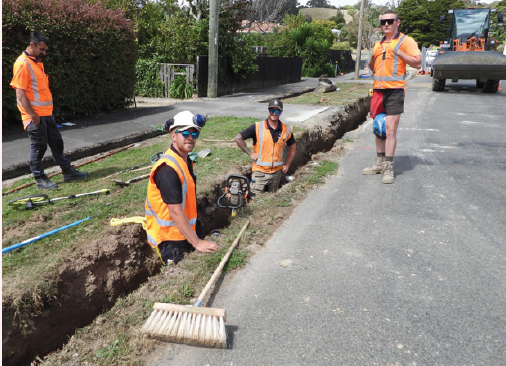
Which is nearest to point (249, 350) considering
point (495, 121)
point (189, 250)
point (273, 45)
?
point (189, 250)

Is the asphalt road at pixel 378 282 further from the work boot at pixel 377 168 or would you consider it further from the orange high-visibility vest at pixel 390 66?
the orange high-visibility vest at pixel 390 66

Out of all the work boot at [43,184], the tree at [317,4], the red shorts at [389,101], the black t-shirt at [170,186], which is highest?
the tree at [317,4]

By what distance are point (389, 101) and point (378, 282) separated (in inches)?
142

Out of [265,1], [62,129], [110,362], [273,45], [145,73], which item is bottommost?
[110,362]

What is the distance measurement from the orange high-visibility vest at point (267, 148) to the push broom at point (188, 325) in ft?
11.5

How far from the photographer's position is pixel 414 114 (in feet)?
41.5

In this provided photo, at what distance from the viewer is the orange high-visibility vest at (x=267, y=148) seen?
5.93m

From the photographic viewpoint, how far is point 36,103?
5.51 meters

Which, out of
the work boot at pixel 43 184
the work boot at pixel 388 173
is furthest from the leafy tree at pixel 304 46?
the work boot at pixel 43 184

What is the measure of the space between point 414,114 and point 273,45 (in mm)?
16337

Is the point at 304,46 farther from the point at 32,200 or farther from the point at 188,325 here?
the point at 188,325

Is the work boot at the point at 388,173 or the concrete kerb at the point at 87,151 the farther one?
the concrete kerb at the point at 87,151

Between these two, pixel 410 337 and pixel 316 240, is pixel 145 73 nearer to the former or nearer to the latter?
pixel 316 240

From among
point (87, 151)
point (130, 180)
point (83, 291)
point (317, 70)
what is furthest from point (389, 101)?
point (317, 70)
